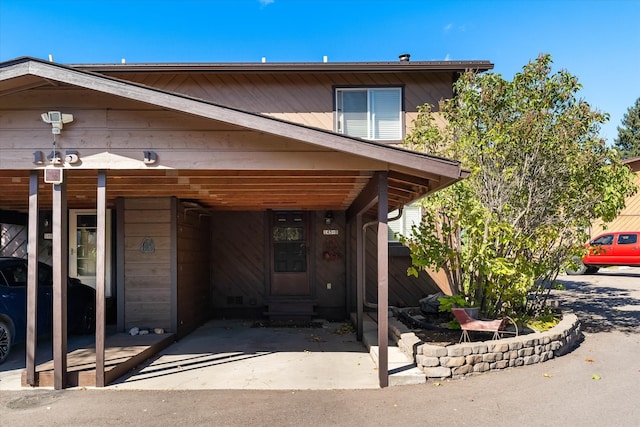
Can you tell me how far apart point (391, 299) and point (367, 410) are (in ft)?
18.9

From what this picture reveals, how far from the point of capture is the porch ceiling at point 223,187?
6.28m

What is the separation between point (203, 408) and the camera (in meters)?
4.89

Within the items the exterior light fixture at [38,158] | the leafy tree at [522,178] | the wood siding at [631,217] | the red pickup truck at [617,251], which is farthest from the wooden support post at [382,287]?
the wood siding at [631,217]

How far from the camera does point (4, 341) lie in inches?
259

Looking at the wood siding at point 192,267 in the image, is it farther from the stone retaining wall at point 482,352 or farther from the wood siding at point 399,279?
the stone retaining wall at point 482,352

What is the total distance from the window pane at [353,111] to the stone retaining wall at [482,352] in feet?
17.1

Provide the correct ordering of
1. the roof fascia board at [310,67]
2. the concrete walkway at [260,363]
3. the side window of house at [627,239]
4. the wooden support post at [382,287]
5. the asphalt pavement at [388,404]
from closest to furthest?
the asphalt pavement at [388,404] < the wooden support post at [382,287] < the concrete walkway at [260,363] < the roof fascia board at [310,67] < the side window of house at [627,239]

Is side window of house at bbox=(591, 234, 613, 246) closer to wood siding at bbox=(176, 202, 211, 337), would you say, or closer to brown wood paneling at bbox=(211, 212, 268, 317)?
brown wood paneling at bbox=(211, 212, 268, 317)

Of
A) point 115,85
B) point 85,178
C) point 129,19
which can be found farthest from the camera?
point 129,19

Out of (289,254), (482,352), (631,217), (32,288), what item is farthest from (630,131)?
(32,288)

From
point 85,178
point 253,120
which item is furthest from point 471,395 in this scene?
point 85,178

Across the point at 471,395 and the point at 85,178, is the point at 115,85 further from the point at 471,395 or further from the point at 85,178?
the point at 471,395

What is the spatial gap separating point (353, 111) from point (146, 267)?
18.3 feet

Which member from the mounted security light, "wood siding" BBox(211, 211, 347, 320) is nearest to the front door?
"wood siding" BBox(211, 211, 347, 320)
